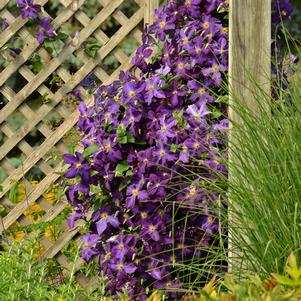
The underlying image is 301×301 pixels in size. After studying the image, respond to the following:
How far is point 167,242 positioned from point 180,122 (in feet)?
1.57

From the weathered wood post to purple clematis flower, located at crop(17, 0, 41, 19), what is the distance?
134cm

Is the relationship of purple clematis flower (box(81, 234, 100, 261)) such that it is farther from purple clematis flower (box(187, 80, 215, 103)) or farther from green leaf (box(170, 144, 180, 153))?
purple clematis flower (box(187, 80, 215, 103))

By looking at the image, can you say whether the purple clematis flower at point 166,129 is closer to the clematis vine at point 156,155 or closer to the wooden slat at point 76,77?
the clematis vine at point 156,155

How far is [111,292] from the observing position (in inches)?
151

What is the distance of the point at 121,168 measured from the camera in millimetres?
3648

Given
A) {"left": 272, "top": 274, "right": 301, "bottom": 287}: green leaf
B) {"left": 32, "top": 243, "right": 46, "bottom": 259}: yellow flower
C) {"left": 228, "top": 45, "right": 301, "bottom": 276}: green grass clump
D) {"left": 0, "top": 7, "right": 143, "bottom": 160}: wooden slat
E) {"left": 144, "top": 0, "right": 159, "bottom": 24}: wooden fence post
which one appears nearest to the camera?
{"left": 272, "top": 274, "right": 301, "bottom": 287}: green leaf

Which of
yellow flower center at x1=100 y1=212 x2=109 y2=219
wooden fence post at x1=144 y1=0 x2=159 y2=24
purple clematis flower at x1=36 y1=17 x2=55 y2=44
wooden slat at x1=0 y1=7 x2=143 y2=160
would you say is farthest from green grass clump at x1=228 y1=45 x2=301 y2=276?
purple clematis flower at x1=36 y1=17 x2=55 y2=44

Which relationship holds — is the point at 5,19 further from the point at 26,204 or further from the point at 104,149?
the point at 104,149

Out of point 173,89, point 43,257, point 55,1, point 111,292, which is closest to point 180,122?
point 173,89

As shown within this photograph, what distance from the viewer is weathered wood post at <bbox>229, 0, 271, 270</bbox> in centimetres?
341

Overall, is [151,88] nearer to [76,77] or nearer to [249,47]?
[249,47]

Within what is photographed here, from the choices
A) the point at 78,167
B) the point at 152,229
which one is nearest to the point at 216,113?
the point at 152,229

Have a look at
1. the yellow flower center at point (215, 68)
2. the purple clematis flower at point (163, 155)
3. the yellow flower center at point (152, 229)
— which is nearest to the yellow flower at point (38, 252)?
the yellow flower center at point (152, 229)

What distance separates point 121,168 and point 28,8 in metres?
1.22
